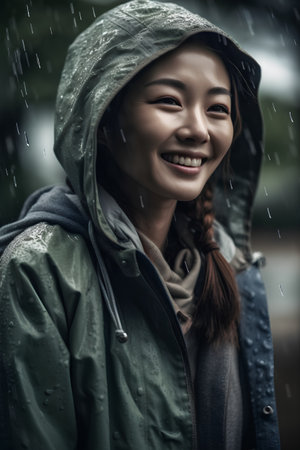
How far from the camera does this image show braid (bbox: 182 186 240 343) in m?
1.96

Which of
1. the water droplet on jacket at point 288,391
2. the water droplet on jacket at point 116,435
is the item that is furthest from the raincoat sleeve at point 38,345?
the water droplet on jacket at point 288,391

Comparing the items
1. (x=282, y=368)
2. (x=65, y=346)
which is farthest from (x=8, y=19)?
(x=282, y=368)

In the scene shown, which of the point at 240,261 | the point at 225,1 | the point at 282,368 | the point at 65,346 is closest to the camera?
the point at 65,346

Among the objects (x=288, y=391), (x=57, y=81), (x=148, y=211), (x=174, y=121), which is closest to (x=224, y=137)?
(x=174, y=121)

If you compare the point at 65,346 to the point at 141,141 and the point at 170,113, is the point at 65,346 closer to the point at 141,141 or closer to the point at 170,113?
the point at 141,141

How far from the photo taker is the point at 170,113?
1.71 meters

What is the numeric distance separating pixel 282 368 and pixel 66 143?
4.80m

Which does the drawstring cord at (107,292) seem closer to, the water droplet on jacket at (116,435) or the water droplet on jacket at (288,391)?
the water droplet on jacket at (116,435)

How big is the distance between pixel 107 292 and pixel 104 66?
0.76 m

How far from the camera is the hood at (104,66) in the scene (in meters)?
1.67

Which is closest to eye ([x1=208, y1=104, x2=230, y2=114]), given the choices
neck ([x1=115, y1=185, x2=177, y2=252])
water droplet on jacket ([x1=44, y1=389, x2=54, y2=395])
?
neck ([x1=115, y1=185, x2=177, y2=252])

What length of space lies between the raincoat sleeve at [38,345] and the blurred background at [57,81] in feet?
10.6

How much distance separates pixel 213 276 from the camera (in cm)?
202

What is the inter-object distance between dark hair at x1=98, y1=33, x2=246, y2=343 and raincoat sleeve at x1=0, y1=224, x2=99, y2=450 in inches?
18.8
